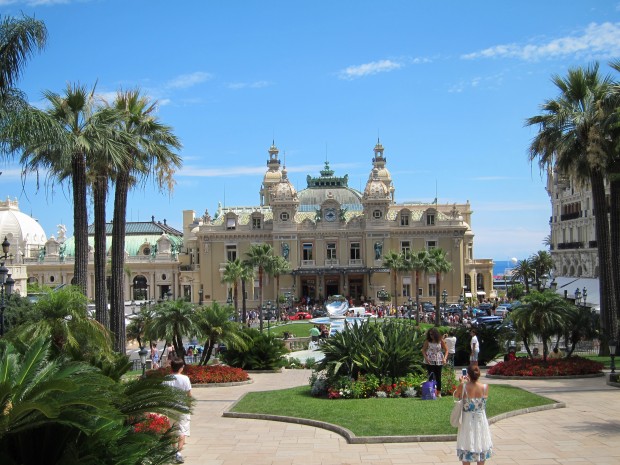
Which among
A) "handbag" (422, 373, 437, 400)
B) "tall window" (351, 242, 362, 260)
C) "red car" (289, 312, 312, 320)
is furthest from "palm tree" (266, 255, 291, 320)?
"handbag" (422, 373, 437, 400)

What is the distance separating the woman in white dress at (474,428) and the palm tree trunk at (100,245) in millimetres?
17443

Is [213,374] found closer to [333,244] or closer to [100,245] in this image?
[100,245]

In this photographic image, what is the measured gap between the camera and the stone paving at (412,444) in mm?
12055

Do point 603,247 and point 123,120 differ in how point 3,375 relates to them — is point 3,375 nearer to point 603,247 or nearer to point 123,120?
point 123,120

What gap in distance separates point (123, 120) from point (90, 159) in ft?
10.3

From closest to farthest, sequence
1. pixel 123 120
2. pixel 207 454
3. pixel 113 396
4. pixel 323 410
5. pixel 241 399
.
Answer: pixel 113 396, pixel 207 454, pixel 323 410, pixel 241 399, pixel 123 120

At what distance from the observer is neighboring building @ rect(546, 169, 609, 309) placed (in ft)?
176

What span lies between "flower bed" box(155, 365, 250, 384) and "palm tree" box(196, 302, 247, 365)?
1623 mm

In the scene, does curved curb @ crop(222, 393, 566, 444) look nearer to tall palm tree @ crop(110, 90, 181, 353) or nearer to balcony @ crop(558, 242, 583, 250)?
tall palm tree @ crop(110, 90, 181, 353)

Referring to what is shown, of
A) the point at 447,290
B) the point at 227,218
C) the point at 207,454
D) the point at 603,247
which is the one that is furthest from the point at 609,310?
the point at 227,218

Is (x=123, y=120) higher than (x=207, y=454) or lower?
higher

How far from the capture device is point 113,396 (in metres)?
8.38

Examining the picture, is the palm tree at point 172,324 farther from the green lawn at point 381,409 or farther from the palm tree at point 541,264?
the palm tree at point 541,264

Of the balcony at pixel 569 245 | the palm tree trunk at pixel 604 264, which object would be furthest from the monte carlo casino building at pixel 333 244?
the palm tree trunk at pixel 604 264
